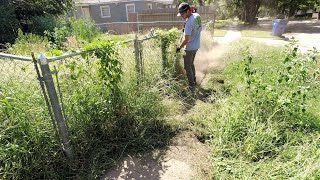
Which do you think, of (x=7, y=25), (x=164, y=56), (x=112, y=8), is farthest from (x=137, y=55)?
(x=112, y=8)

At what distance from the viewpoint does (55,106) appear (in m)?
2.16

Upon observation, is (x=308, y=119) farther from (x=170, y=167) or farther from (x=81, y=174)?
(x=81, y=174)

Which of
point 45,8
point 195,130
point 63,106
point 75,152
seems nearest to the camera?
point 63,106

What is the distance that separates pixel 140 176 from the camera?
2465 millimetres

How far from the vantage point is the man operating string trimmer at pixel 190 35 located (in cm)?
417

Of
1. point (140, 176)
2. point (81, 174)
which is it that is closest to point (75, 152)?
point (81, 174)

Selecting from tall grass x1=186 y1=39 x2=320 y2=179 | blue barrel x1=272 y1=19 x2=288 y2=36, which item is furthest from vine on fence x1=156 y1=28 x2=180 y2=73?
blue barrel x1=272 y1=19 x2=288 y2=36

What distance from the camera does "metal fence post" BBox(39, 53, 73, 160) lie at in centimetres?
197

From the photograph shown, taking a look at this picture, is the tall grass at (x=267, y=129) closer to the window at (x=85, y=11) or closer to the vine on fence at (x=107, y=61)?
the vine on fence at (x=107, y=61)

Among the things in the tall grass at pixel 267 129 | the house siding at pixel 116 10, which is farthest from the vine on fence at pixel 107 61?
the house siding at pixel 116 10

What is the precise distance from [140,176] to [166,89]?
156 centimetres

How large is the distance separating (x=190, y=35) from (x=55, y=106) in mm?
2963

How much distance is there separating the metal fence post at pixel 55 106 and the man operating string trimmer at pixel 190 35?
2.81m

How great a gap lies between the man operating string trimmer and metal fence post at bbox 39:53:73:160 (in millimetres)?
2815
